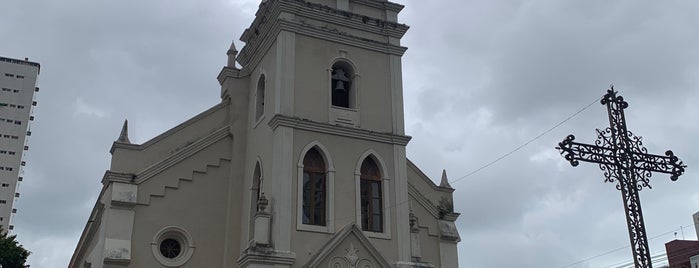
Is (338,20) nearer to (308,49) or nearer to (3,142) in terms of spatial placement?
(308,49)

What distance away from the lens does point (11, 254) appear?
84.9 feet

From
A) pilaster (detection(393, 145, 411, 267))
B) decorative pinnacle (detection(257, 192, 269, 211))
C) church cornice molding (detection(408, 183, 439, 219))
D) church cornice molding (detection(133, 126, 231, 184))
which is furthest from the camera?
church cornice molding (detection(408, 183, 439, 219))

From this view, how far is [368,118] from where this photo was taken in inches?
874

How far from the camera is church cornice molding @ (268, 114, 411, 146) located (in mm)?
20672

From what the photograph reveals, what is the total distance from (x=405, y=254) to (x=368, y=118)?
422 centimetres

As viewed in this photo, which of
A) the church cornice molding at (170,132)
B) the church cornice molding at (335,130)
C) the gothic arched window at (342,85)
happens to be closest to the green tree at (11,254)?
the church cornice molding at (170,132)

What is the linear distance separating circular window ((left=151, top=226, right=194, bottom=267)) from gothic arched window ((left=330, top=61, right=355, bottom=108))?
593cm

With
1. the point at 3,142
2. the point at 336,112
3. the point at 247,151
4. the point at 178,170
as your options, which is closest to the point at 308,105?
the point at 336,112

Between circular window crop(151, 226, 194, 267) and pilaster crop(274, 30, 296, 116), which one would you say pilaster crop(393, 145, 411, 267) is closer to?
pilaster crop(274, 30, 296, 116)

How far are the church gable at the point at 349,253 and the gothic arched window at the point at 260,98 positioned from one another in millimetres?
5263

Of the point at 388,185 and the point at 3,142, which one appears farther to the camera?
the point at 3,142

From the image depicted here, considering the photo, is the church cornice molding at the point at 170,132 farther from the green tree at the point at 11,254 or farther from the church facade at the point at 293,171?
the green tree at the point at 11,254

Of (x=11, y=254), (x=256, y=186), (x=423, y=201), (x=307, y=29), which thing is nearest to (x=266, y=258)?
(x=256, y=186)

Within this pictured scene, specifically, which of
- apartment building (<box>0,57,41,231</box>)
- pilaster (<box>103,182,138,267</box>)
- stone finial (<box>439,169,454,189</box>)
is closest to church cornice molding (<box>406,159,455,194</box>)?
stone finial (<box>439,169,454,189</box>)
